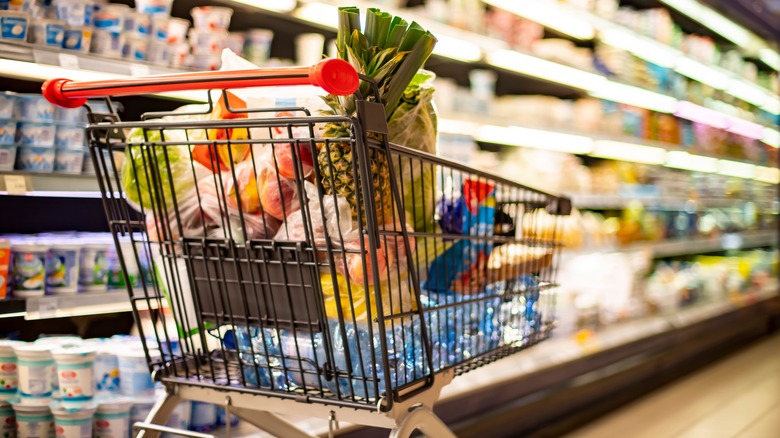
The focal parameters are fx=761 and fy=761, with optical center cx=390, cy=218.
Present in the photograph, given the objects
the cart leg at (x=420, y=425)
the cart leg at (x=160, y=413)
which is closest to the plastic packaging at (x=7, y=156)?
the cart leg at (x=160, y=413)

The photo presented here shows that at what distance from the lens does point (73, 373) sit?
1806 millimetres

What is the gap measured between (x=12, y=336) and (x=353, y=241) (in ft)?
4.14

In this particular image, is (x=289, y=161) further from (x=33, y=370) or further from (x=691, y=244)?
(x=691, y=244)

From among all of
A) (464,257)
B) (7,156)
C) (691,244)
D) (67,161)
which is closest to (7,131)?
(7,156)

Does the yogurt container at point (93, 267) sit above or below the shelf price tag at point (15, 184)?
below

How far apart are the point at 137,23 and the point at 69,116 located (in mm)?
310

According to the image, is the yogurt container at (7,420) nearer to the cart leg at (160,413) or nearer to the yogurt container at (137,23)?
the cart leg at (160,413)

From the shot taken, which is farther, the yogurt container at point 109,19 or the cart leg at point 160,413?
the yogurt container at point 109,19

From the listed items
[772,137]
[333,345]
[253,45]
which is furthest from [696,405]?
[772,137]

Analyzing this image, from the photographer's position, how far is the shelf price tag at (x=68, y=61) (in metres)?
1.81

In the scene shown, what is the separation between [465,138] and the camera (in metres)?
3.25

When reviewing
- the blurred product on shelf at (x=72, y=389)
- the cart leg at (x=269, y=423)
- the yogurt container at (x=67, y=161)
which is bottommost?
the blurred product on shelf at (x=72, y=389)

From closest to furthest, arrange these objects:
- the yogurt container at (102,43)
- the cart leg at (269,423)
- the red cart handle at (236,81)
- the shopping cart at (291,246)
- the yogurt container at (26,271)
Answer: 1. the red cart handle at (236,81)
2. the shopping cart at (291,246)
3. the cart leg at (269,423)
4. the yogurt container at (26,271)
5. the yogurt container at (102,43)

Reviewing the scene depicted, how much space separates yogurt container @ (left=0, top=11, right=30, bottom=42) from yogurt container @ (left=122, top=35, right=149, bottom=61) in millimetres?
283
